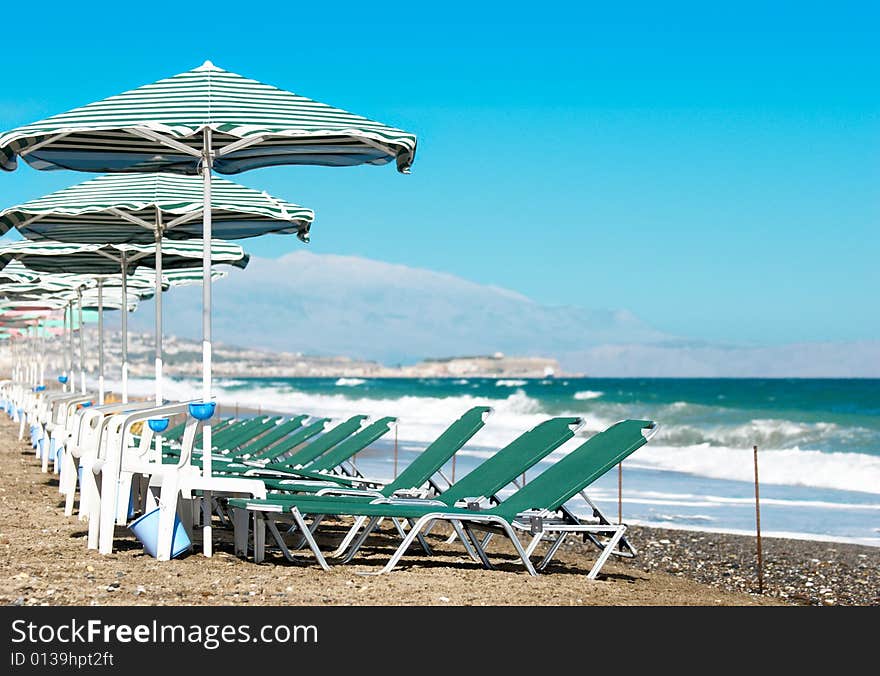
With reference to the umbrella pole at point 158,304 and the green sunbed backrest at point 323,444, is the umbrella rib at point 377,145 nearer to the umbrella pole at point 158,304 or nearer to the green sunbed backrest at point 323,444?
the umbrella pole at point 158,304

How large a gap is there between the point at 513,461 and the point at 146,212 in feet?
9.69

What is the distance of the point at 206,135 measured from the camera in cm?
587

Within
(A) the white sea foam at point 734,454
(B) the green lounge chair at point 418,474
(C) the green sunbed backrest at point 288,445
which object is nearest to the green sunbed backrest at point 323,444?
(C) the green sunbed backrest at point 288,445

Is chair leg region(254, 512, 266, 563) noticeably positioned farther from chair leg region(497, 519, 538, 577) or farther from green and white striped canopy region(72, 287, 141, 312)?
green and white striped canopy region(72, 287, 141, 312)

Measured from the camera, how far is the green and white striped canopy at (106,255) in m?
8.35

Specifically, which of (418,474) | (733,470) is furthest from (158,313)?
(733,470)

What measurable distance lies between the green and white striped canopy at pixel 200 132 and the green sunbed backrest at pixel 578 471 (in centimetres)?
181

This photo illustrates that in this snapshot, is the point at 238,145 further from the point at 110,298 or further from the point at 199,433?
the point at 110,298

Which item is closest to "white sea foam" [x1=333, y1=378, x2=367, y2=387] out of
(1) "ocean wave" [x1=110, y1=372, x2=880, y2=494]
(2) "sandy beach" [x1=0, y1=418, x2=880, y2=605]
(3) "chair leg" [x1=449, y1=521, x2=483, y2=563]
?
(1) "ocean wave" [x1=110, y1=372, x2=880, y2=494]

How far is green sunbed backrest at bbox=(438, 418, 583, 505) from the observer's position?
21.3 feet

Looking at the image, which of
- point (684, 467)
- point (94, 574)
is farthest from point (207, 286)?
point (684, 467)

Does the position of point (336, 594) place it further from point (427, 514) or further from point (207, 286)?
point (207, 286)
